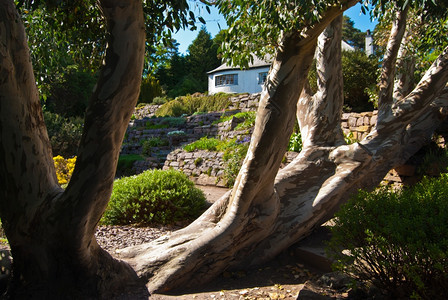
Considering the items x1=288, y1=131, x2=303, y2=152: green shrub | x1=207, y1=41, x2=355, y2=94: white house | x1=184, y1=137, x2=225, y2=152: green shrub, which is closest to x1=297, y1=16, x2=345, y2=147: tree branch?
x1=288, y1=131, x2=303, y2=152: green shrub

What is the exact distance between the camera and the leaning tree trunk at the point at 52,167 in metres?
3.10

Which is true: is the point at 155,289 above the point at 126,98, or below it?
below

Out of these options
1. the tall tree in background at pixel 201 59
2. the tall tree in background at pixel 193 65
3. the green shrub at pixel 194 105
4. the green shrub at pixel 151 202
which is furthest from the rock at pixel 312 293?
the tall tree in background at pixel 201 59

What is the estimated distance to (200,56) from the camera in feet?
139

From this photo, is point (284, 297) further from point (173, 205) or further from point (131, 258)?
point (173, 205)

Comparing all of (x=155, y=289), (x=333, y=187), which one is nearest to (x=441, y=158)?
(x=333, y=187)

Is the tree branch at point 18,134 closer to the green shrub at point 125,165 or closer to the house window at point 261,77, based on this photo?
the green shrub at point 125,165

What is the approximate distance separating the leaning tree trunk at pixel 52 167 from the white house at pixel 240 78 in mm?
26432

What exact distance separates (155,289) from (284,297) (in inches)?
55.4

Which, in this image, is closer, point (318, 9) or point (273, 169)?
point (318, 9)

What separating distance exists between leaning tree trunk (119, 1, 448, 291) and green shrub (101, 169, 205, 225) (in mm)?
2354

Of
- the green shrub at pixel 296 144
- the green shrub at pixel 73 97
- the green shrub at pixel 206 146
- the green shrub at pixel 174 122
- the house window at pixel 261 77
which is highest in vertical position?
the house window at pixel 261 77

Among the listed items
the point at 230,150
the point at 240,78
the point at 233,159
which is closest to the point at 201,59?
the point at 240,78

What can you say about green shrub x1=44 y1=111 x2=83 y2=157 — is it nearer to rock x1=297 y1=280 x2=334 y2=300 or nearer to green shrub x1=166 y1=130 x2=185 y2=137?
green shrub x1=166 y1=130 x2=185 y2=137
